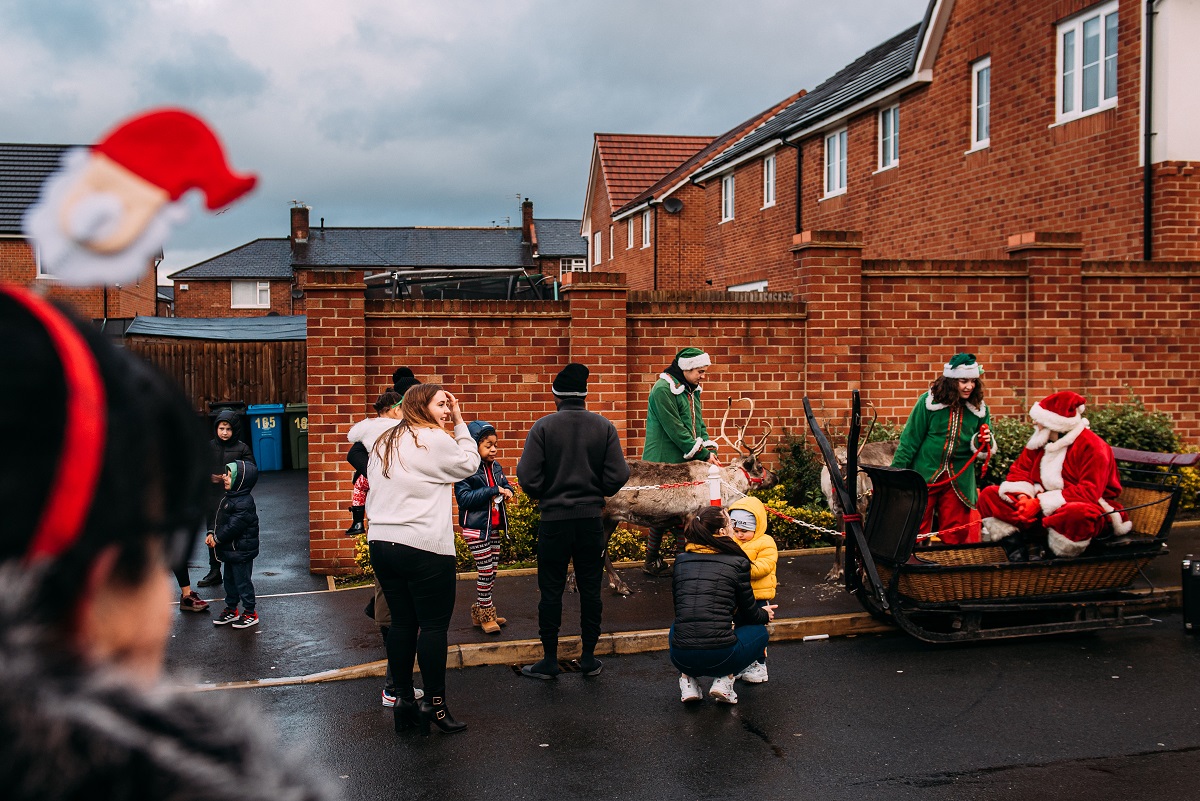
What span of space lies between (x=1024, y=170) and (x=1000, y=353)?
5241mm

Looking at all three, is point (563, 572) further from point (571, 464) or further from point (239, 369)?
point (239, 369)

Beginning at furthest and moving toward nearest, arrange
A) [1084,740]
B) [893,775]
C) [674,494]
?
[674,494] → [1084,740] → [893,775]

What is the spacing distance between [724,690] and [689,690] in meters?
0.21

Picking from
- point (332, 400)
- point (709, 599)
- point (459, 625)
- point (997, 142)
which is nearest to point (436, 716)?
point (709, 599)

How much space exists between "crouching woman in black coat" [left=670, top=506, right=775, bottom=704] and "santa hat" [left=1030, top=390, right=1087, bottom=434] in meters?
3.00

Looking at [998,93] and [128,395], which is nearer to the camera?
[128,395]

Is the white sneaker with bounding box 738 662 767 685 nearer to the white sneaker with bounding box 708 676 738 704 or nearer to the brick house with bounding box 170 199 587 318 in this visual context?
the white sneaker with bounding box 708 676 738 704

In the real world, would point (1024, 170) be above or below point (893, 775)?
above

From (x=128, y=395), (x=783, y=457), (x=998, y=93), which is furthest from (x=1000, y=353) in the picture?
(x=128, y=395)

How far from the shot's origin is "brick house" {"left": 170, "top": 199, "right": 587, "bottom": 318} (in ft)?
164

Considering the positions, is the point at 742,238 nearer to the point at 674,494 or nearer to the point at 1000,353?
the point at 1000,353

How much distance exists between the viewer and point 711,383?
12.1 meters

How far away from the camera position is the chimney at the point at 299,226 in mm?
51844

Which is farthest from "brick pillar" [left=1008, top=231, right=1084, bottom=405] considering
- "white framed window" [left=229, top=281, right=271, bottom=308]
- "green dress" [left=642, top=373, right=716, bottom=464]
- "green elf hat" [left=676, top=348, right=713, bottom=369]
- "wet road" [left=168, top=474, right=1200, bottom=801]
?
"white framed window" [left=229, top=281, right=271, bottom=308]
